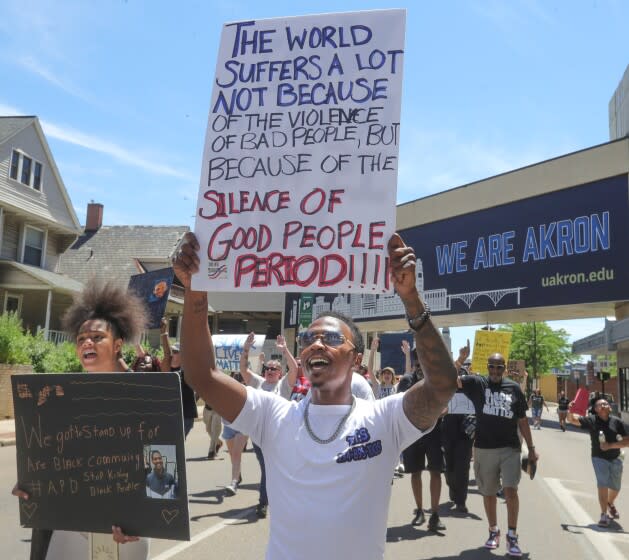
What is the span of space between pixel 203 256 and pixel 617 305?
84.8ft

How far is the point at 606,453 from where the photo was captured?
8023mm

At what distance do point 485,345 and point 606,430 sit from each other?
202 inches

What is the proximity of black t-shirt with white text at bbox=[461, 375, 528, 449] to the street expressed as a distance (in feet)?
3.55

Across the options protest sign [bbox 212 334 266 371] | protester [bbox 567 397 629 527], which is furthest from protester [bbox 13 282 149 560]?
protest sign [bbox 212 334 266 371]

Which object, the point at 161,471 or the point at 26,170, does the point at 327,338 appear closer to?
the point at 161,471

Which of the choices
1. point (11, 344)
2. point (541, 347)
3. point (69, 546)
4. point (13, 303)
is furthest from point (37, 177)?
point (541, 347)

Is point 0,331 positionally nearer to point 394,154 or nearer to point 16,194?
point 16,194

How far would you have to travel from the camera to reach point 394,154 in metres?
2.97

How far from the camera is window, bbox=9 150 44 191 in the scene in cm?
2494

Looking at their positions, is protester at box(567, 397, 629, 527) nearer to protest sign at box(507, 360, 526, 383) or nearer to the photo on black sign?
protest sign at box(507, 360, 526, 383)

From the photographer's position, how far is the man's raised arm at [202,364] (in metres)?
2.71

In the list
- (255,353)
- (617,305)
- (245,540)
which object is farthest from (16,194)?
(617,305)

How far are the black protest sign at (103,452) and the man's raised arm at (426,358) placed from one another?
3.33ft

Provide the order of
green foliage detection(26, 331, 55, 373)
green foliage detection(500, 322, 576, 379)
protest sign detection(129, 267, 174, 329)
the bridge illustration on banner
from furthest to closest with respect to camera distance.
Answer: green foliage detection(500, 322, 576, 379) < the bridge illustration on banner < green foliage detection(26, 331, 55, 373) < protest sign detection(129, 267, 174, 329)
